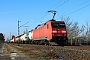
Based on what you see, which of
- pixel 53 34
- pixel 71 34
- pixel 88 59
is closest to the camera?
pixel 88 59

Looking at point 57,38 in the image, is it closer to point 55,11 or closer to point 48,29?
point 48,29

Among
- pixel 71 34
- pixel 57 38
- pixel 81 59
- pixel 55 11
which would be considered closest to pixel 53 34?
pixel 57 38

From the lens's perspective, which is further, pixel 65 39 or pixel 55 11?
pixel 55 11

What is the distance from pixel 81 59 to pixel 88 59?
41cm

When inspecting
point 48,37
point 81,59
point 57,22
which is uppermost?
point 57,22

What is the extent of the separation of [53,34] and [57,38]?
93 cm

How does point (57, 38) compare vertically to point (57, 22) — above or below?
below

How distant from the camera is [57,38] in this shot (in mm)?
34312

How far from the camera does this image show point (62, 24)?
1384 inches

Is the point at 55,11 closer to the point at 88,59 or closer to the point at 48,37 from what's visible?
the point at 48,37

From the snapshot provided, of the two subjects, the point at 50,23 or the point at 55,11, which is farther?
the point at 55,11

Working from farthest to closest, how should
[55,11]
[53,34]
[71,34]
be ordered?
1. [71,34]
2. [55,11]
3. [53,34]

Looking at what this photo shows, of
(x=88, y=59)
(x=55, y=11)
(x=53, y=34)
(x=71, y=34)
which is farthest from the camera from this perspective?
(x=71, y=34)

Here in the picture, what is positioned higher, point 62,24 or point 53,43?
point 62,24
